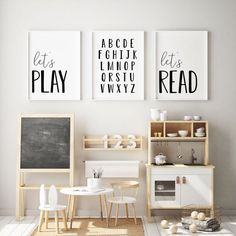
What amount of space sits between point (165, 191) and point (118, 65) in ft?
6.02

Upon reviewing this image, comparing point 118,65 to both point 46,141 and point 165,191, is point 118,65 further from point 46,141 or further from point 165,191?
point 165,191

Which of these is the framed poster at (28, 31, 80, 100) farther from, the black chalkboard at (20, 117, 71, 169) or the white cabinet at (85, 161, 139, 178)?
the white cabinet at (85, 161, 139, 178)

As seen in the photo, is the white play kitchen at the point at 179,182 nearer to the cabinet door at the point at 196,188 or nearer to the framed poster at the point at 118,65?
the cabinet door at the point at 196,188

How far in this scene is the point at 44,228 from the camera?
20.2 ft

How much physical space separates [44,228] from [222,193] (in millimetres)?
2503

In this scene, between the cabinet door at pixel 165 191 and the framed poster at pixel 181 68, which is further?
the framed poster at pixel 181 68

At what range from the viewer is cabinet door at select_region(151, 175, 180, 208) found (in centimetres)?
654

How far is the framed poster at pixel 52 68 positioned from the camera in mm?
6930

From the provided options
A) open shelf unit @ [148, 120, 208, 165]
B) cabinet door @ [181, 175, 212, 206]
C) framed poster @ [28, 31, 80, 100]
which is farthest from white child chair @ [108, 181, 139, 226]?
framed poster @ [28, 31, 80, 100]

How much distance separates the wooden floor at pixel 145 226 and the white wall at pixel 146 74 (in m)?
0.32

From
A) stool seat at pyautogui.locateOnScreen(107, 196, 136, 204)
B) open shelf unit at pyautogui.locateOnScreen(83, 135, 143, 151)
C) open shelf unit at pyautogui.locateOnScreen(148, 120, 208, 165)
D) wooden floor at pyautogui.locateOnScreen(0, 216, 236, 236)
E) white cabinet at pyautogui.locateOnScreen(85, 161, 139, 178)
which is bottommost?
wooden floor at pyautogui.locateOnScreen(0, 216, 236, 236)

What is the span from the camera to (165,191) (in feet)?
21.5

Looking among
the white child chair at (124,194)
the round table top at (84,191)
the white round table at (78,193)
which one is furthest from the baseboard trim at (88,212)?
the round table top at (84,191)

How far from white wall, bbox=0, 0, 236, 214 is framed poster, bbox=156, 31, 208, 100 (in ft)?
0.33
